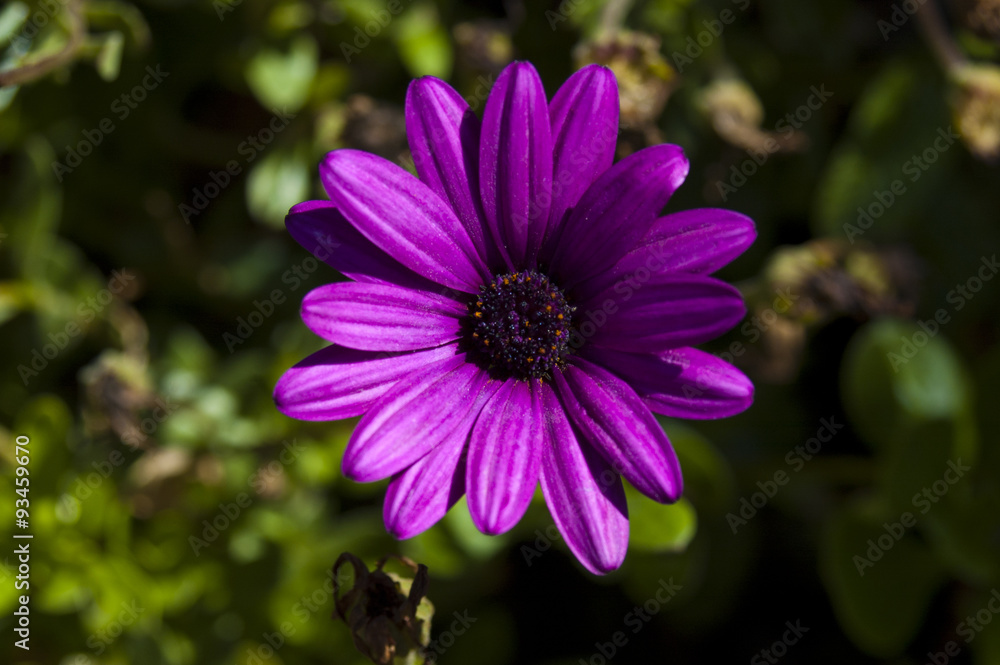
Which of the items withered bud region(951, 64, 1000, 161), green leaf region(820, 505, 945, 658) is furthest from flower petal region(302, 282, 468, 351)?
withered bud region(951, 64, 1000, 161)

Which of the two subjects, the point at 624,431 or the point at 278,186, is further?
the point at 278,186

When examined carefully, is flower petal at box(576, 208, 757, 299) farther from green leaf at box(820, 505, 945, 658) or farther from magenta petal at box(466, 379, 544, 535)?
green leaf at box(820, 505, 945, 658)

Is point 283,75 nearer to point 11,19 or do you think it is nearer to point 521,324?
point 11,19

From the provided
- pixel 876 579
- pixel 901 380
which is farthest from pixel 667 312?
pixel 876 579

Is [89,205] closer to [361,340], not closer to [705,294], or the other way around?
[361,340]

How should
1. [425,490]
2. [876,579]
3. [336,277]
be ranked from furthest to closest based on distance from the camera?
1. [336,277]
2. [876,579]
3. [425,490]

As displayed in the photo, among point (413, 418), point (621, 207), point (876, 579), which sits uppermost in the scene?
point (621, 207)

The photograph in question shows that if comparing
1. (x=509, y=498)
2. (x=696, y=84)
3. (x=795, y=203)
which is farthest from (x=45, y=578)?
(x=795, y=203)
